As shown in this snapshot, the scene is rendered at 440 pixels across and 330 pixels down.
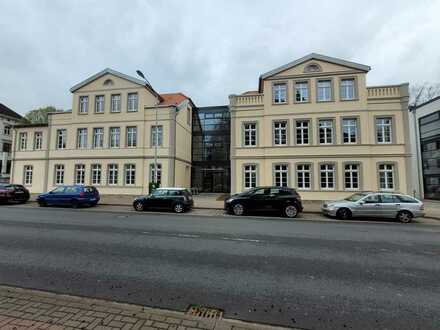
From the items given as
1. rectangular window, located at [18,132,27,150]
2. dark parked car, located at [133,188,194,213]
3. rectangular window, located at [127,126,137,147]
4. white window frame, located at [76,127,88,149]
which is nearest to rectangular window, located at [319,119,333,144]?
dark parked car, located at [133,188,194,213]

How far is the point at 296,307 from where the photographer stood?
3383 millimetres

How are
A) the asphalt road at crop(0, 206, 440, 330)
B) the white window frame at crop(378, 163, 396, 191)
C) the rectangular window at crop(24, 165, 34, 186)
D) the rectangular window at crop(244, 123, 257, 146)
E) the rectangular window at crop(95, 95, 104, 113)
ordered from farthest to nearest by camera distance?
the rectangular window at crop(24, 165, 34, 186) < the rectangular window at crop(95, 95, 104, 113) < the rectangular window at crop(244, 123, 257, 146) < the white window frame at crop(378, 163, 396, 191) < the asphalt road at crop(0, 206, 440, 330)

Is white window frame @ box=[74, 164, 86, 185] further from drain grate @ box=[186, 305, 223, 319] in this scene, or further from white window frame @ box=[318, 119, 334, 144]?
drain grate @ box=[186, 305, 223, 319]

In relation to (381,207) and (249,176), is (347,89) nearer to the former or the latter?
(249,176)

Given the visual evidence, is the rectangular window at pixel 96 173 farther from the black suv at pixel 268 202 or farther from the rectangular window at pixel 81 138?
the black suv at pixel 268 202

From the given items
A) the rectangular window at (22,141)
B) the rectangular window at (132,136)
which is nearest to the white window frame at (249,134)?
the rectangular window at (132,136)

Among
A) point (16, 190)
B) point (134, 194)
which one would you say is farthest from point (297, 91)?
point (16, 190)

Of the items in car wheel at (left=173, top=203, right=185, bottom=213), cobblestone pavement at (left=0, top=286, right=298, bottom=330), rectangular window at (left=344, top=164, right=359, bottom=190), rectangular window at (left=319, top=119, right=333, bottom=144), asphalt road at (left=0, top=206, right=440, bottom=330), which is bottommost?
asphalt road at (left=0, top=206, right=440, bottom=330)

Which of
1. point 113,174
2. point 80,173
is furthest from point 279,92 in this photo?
point 80,173

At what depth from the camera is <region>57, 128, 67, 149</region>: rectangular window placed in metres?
24.5

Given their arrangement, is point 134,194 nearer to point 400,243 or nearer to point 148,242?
point 148,242

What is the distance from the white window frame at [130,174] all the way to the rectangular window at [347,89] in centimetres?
2013

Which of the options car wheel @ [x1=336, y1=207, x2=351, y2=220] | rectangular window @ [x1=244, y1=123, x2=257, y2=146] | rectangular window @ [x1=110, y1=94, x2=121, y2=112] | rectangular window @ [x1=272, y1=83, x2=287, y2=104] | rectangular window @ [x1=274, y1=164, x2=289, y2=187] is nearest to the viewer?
car wheel @ [x1=336, y1=207, x2=351, y2=220]

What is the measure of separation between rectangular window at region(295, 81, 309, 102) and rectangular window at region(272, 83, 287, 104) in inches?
39.9
